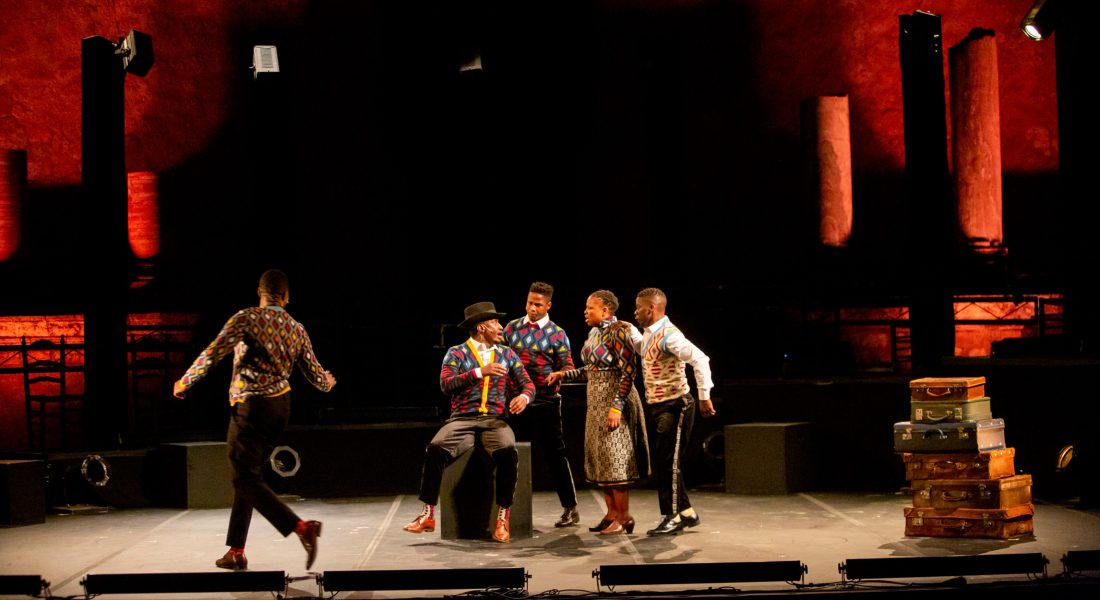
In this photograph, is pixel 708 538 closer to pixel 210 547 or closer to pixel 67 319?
pixel 210 547

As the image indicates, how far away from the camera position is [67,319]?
13578mm

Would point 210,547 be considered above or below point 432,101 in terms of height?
below

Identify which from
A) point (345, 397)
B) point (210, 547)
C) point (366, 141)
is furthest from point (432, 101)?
point (210, 547)

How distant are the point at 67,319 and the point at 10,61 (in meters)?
3.08

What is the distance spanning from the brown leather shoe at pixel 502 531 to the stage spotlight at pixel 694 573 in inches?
73.5

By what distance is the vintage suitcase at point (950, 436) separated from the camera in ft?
24.5

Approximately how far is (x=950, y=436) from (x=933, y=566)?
Result: 1763 mm

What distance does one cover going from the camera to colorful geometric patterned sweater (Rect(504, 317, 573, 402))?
336 inches

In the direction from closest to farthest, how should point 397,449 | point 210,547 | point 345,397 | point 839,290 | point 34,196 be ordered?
1. point 210,547
2. point 397,449
3. point 345,397
4. point 839,290
5. point 34,196

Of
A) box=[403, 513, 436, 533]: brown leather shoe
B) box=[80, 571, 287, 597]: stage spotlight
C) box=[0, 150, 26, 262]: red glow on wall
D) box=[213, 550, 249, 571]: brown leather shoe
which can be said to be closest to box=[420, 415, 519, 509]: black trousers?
box=[403, 513, 436, 533]: brown leather shoe

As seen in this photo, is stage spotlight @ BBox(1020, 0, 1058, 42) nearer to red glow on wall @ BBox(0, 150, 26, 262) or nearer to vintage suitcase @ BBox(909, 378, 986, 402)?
vintage suitcase @ BBox(909, 378, 986, 402)

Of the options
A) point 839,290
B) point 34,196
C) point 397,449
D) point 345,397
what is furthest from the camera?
point 34,196

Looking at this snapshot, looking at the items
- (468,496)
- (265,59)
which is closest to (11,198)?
(265,59)

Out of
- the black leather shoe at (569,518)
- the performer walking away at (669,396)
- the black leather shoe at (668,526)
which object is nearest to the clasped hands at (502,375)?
the performer walking away at (669,396)
